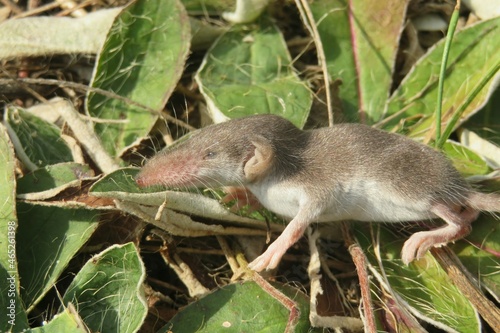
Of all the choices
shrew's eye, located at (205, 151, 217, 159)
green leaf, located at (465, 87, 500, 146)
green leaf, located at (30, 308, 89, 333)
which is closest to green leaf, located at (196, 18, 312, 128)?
shrew's eye, located at (205, 151, 217, 159)

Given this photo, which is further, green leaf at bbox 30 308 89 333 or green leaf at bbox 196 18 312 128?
green leaf at bbox 196 18 312 128

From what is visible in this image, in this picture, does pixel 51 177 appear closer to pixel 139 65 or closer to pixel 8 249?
pixel 8 249

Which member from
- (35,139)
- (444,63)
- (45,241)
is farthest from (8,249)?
(444,63)

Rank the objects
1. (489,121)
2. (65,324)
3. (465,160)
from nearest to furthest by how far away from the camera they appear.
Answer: (65,324), (465,160), (489,121)

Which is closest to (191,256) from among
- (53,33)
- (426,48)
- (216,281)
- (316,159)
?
(216,281)

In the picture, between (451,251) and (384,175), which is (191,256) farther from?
(451,251)

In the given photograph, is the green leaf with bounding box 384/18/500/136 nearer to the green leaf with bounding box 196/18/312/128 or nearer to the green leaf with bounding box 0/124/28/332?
the green leaf with bounding box 196/18/312/128
